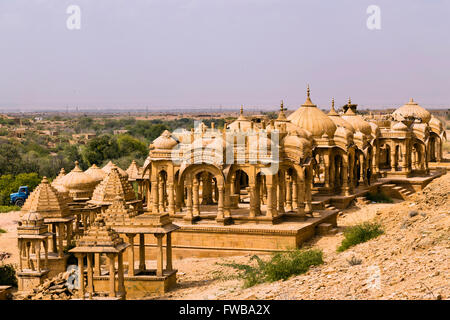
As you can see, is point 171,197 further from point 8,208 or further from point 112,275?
point 8,208

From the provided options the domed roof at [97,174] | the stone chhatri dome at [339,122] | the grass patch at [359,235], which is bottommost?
the grass patch at [359,235]

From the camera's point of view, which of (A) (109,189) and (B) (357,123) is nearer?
(A) (109,189)

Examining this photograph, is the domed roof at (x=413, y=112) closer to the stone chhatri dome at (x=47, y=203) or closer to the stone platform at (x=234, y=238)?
the stone platform at (x=234, y=238)

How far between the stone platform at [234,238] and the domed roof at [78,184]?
3.77 m

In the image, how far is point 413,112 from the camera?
38.4 m

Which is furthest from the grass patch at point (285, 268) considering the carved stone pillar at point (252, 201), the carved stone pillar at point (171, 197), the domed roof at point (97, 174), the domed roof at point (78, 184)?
the domed roof at point (97, 174)

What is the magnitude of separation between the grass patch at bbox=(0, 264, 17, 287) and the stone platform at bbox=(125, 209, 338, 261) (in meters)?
3.87

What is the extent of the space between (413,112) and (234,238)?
2159 cm

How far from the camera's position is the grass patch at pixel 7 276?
18188 millimetres

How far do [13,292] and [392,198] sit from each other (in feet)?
60.8

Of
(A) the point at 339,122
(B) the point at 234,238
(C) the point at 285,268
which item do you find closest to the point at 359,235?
(C) the point at 285,268

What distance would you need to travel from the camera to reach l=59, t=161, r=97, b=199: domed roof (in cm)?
2344

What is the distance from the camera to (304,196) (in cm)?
2192

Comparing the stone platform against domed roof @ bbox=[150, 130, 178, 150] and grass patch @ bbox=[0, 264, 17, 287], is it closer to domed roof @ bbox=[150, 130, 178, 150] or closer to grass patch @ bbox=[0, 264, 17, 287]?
domed roof @ bbox=[150, 130, 178, 150]
